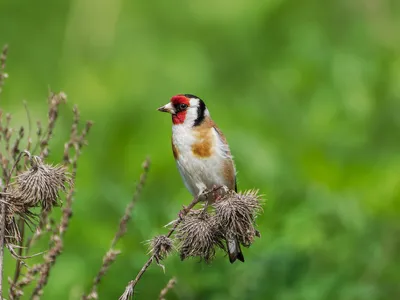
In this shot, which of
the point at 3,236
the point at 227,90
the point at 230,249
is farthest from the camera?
the point at 227,90

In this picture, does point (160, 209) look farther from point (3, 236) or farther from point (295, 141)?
point (3, 236)

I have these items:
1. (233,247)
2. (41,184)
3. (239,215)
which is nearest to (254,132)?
(233,247)

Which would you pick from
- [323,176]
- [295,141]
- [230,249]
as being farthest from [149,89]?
[230,249]

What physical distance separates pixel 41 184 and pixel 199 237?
566 mm

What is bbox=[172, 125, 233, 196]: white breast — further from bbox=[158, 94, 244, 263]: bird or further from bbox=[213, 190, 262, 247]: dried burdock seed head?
bbox=[213, 190, 262, 247]: dried burdock seed head

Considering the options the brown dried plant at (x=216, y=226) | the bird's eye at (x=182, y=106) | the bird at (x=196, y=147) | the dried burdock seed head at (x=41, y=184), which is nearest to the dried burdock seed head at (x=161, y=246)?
the brown dried plant at (x=216, y=226)

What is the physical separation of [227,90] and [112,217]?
3097 millimetres

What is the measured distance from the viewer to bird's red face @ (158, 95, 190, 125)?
453cm

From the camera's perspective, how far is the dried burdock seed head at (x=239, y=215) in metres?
3.89

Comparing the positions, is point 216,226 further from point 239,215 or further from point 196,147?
point 196,147

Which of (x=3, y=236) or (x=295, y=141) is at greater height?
(x=295, y=141)

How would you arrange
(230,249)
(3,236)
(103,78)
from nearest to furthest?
(3,236) → (230,249) → (103,78)

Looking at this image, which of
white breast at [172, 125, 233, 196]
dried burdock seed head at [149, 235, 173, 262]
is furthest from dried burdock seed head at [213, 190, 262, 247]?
white breast at [172, 125, 233, 196]

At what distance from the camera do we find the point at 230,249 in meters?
4.30
